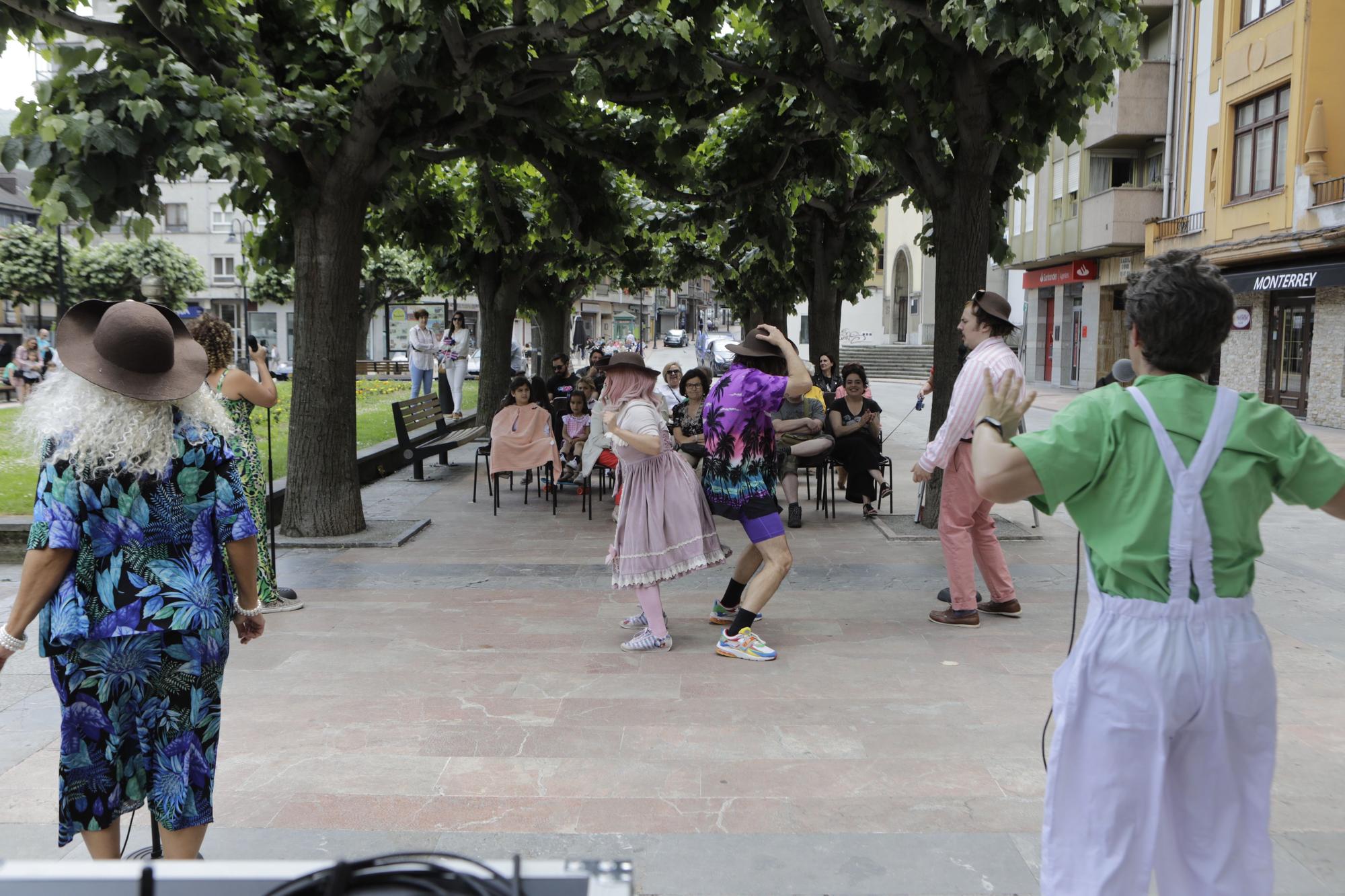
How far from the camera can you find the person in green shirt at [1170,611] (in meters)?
2.54

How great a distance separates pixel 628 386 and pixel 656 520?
2.47ft

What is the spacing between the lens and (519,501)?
12.4m

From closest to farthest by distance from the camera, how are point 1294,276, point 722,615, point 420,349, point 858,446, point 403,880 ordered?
point 403,880, point 722,615, point 858,446, point 420,349, point 1294,276

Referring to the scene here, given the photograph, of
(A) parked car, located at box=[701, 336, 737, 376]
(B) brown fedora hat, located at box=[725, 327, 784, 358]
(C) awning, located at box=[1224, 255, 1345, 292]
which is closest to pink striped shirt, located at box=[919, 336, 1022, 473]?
(B) brown fedora hat, located at box=[725, 327, 784, 358]

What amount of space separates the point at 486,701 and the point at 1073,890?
11.1 feet

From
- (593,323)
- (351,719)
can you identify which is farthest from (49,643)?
(593,323)

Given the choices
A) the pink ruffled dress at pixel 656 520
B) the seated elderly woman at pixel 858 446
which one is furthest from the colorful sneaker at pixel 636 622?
the seated elderly woman at pixel 858 446

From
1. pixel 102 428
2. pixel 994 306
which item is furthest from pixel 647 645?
pixel 102 428

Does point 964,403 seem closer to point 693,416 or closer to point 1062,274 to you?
point 693,416

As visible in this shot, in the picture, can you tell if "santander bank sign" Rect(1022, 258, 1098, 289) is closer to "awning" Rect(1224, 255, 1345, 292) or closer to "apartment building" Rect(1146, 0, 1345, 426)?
"apartment building" Rect(1146, 0, 1345, 426)

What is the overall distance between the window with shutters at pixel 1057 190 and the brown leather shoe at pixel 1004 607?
29.6 meters

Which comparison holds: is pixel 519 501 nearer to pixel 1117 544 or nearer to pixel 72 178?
pixel 72 178

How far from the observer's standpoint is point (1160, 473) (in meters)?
2.55

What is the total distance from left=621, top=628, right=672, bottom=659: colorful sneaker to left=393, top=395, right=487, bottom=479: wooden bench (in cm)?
763
